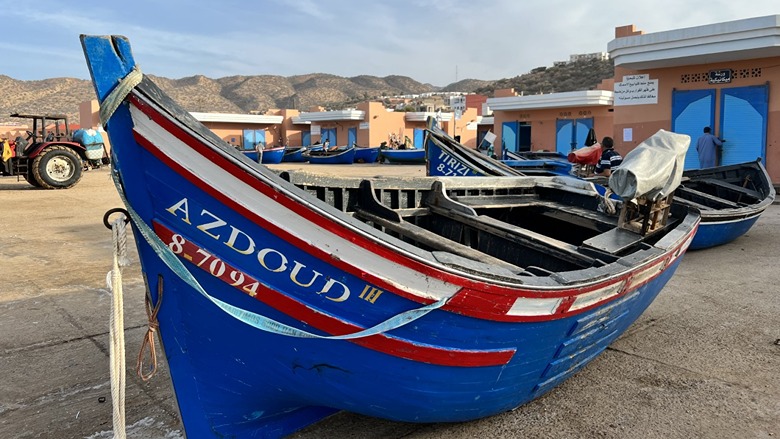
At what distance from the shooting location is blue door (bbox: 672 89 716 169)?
1405 cm

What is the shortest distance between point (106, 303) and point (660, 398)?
4.62 metres

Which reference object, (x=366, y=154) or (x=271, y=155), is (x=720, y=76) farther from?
(x=271, y=155)

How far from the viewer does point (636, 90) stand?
15.3m

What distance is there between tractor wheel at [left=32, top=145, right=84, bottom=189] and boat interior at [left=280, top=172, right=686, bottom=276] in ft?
44.3

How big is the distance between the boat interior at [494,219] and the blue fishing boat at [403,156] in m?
21.1

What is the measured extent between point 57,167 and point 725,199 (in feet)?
51.1

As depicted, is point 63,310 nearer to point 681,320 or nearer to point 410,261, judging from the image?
Answer: point 410,261

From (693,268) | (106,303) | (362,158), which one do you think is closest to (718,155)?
(693,268)

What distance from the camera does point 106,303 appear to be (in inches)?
203

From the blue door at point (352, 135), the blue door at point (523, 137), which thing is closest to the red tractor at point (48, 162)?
the blue door at point (523, 137)

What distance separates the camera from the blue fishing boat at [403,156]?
2688cm

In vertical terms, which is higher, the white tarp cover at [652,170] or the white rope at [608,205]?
the white tarp cover at [652,170]

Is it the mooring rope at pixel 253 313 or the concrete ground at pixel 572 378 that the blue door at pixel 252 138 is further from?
the mooring rope at pixel 253 313

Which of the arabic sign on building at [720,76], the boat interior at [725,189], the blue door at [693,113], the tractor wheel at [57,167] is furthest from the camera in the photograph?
the tractor wheel at [57,167]
